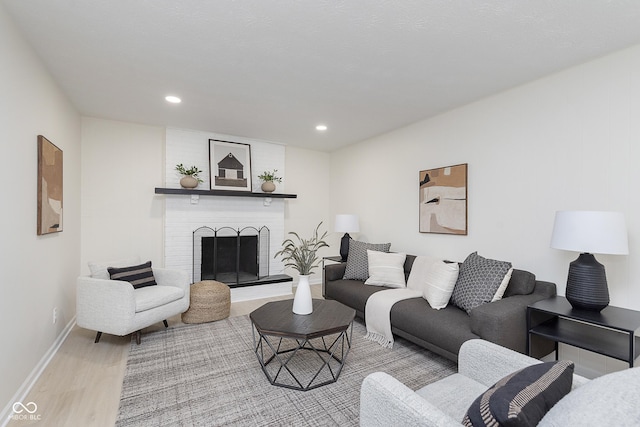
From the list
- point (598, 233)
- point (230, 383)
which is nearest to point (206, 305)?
point (230, 383)

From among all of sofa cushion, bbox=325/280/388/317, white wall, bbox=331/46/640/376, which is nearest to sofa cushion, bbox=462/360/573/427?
white wall, bbox=331/46/640/376

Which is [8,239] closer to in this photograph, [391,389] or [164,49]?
[164,49]

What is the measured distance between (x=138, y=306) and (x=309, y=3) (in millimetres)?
2806

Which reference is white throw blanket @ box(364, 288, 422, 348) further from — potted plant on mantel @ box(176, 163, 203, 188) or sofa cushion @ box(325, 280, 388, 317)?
potted plant on mantel @ box(176, 163, 203, 188)

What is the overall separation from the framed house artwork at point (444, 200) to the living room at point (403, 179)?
0.30ft

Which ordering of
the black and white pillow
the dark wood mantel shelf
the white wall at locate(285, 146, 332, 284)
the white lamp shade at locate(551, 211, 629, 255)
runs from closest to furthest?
the white lamp shade at locate(551, 211, 629, 255) < the black and white pillow < the dark wood mantel shelf < the white wall at locate(285, 146, 332, 284)

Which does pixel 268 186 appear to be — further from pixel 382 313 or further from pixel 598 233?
pixel 598 233

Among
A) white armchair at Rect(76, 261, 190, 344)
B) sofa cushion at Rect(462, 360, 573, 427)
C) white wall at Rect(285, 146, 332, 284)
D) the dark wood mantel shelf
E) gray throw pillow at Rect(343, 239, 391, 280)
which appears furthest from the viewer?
white wall at Rect(285, 146, 332, 284)

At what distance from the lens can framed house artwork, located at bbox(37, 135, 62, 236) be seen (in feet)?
7.92

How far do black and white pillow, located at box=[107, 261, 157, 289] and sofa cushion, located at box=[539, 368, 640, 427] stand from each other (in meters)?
3.51

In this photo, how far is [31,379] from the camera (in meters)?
2.23

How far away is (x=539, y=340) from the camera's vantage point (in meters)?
2.41

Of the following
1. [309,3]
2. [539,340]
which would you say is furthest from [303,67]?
[539,340]

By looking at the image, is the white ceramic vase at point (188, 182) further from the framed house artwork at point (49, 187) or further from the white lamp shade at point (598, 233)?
the white lamp shade at point (598, 233)
